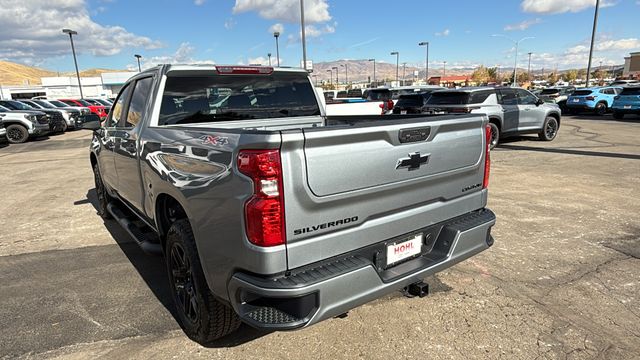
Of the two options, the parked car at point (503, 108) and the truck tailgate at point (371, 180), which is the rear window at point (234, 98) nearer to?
the truck tailgate at point (371, 180)

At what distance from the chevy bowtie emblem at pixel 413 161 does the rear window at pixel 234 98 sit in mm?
1901

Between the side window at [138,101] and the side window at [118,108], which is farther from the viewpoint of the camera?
the side window at [118,108]

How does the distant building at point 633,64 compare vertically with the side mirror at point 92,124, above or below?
above

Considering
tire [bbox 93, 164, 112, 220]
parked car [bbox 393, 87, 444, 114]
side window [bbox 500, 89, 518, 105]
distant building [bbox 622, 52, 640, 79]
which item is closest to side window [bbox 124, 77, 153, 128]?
tire [bbox 93, 164, 112, 220]

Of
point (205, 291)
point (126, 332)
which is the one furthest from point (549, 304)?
point (126, 332)

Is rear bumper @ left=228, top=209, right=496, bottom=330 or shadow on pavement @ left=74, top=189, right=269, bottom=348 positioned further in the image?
shadow on pavement @ left=74, top=189, right=269, bottom=348

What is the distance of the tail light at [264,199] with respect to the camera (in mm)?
2037

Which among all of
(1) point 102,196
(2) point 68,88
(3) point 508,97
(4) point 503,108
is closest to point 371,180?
(1) point 102,196

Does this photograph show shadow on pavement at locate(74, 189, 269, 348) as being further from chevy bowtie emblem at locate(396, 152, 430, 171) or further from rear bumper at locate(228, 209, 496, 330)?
chevy bowtie emblem at locate(396, 152, 430, 171)

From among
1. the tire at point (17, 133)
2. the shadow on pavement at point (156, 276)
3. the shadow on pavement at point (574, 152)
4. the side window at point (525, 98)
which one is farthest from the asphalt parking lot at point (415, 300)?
the tire at point (17, 133)

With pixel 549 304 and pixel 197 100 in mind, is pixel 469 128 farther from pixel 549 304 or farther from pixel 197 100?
pixel 197 100

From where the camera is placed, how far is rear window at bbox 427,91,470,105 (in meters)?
11.1

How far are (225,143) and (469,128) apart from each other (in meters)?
1.78

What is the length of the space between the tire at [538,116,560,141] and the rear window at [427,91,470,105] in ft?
11.2
